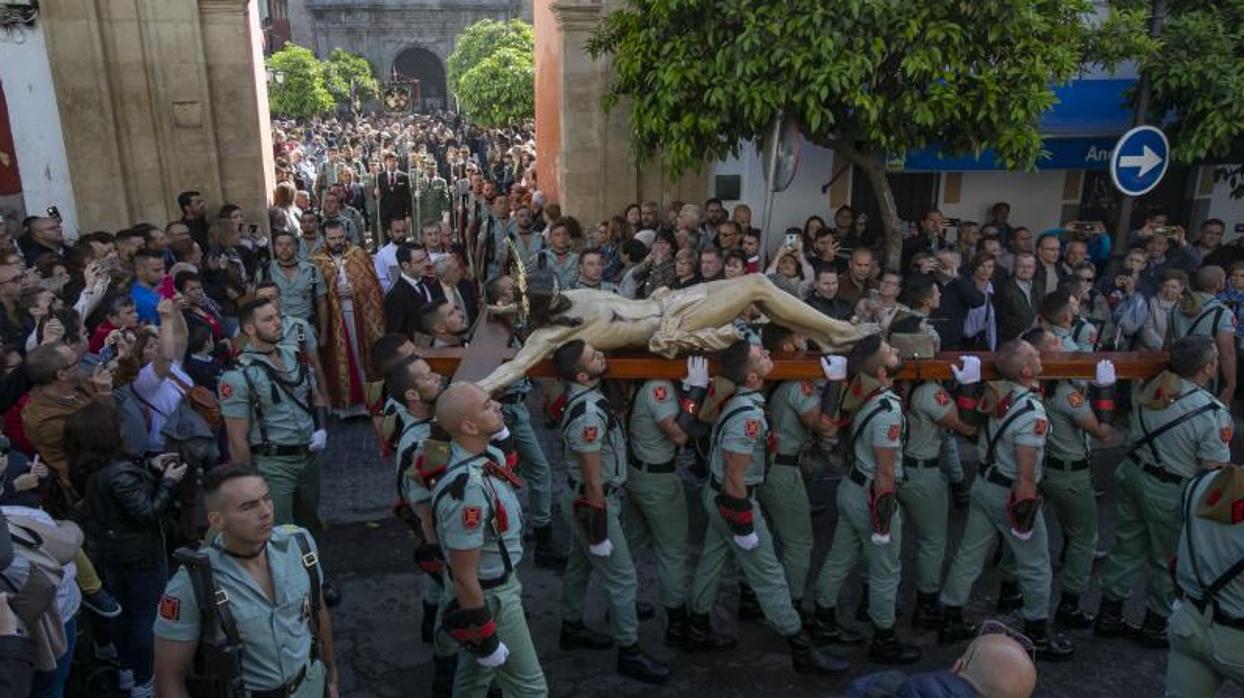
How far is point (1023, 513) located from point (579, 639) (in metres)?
2.54

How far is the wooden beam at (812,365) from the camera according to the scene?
5074mm

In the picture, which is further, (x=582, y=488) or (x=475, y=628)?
(x=582, y=488)

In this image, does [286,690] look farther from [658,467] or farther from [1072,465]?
[1072,465]

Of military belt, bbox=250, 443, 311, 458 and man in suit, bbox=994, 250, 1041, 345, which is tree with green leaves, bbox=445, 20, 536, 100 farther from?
military belt, bbox=250, 443, 311, 458

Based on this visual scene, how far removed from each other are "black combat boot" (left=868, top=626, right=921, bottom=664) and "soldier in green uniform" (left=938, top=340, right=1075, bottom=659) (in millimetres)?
303

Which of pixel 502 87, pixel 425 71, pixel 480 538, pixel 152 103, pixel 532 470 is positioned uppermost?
pixel 425 71

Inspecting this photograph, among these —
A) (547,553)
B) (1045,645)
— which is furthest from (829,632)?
(547,553)

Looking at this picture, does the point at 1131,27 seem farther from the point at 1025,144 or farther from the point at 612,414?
the point at 612,414

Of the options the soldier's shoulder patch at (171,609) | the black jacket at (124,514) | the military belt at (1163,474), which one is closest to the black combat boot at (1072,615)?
the military belt at (1163,474)

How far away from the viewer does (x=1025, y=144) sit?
8367 mm

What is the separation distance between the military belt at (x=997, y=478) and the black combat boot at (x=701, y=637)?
5.66ft

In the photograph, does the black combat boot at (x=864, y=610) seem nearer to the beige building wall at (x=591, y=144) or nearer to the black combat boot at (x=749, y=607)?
the black combat boot at (x=749, y=607)

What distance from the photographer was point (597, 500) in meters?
4.95

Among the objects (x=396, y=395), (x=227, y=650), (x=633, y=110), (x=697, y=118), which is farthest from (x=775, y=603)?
(x=633, y=110)
